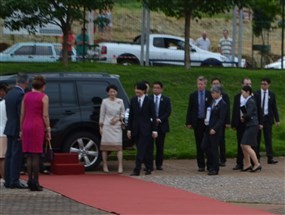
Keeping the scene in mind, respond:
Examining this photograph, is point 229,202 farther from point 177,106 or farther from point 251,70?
point 251,70

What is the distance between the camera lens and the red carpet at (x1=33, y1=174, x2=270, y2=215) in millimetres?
14172

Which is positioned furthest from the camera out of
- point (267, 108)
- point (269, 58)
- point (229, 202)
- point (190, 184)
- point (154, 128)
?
point (269, 58)

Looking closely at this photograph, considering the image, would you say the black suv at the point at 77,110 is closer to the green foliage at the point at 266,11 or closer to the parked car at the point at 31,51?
the parked car at the point at 31,51

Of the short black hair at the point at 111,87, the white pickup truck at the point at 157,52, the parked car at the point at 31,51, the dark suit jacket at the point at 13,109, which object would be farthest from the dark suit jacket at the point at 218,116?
the parked car at the point at 31,51

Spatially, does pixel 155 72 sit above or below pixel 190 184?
above

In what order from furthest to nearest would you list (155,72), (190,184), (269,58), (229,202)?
(269,58)
(155,72)
(190,184)
(229,202)

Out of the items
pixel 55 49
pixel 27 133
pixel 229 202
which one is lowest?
pixel 229 202

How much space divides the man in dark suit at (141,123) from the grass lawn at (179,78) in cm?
413

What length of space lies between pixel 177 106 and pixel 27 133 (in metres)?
9.80

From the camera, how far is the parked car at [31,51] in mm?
34281

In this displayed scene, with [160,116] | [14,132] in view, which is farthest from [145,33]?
[14,132]

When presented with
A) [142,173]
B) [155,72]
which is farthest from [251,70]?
[142,173]

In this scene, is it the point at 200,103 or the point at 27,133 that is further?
the point at 200,103

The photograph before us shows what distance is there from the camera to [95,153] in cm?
1927
